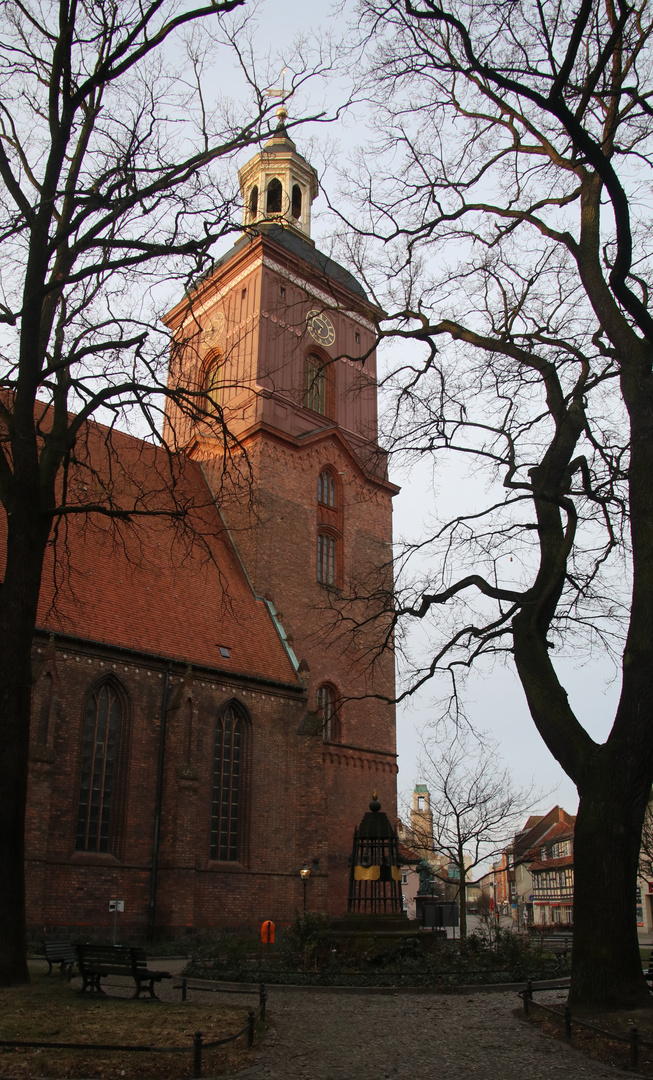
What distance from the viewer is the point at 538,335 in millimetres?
11672

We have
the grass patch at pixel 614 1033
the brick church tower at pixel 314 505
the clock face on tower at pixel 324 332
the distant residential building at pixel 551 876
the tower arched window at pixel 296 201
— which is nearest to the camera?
the grass patch at pixel 614 1033

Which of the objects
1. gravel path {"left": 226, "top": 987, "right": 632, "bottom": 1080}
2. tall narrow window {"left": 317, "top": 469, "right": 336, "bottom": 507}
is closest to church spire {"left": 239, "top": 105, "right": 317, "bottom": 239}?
tall narrow window {"left": 317, "top": 469, "right": 336, "bottom": 507}

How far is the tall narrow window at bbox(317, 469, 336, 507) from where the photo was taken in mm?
29438

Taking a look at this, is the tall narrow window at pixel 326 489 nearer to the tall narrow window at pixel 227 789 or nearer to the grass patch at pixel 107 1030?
the tall narrow window at pixel 227 789

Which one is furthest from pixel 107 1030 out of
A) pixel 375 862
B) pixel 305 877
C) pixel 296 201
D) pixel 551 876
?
pixel 551 876

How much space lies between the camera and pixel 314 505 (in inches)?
1123

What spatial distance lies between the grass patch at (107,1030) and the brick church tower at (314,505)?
562 inches

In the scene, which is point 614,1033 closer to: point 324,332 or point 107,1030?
point 107,1030

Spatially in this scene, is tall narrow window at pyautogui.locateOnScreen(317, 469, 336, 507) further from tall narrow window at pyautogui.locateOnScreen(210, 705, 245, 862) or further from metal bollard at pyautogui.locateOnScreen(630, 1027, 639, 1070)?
metal bollard at pyautogui.locateOnScreen(630, 1027, 639, 1070)

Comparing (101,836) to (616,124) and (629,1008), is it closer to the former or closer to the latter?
(629,1008)

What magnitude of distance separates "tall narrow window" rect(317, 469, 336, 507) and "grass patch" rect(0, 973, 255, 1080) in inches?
815

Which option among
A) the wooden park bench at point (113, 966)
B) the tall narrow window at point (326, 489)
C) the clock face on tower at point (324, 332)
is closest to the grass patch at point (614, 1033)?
the wooden park bench at point (113, 966)

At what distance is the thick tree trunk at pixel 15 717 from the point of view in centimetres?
949

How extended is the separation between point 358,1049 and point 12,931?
3884 millimetres
